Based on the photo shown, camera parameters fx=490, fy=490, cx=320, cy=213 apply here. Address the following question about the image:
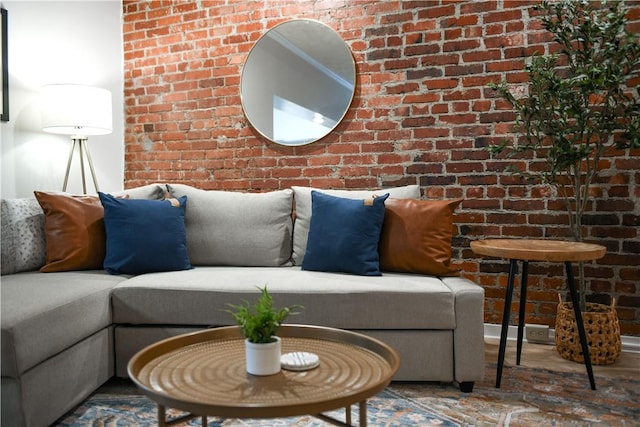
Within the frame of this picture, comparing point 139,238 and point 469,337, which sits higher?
point 139,238

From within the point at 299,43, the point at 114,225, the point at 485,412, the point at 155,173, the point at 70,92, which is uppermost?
the point at 299,43

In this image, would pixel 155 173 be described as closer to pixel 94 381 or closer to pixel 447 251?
pixel 94 381

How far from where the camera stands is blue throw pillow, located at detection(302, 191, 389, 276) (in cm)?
252

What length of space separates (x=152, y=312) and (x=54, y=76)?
2.15 meters

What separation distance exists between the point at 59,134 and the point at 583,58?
11.1ft

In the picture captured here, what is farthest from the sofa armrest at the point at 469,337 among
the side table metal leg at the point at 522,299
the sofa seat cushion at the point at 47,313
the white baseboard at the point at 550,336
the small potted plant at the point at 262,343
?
the sofa seat cushion at the point at 47,313

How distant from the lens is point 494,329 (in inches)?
118

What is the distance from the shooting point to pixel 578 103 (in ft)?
8.03

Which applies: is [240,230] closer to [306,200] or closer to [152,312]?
[306,200]

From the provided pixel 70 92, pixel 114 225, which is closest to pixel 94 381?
pixel 114 225

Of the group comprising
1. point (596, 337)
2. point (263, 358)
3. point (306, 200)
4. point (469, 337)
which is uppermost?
point (306, 200)

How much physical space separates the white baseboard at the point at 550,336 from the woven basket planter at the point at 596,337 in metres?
0.21

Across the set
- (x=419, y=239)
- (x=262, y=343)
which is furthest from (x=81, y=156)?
(x=262, y=343)

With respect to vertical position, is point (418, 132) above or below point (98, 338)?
above
